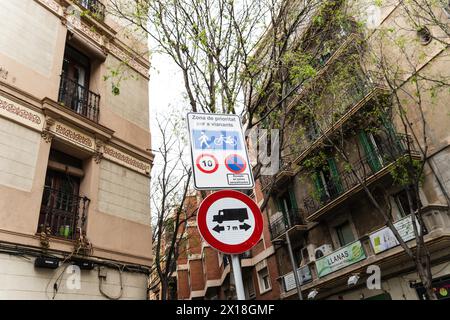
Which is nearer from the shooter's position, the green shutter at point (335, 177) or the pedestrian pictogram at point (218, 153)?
the pedestrian pictogram at point (218, 153)

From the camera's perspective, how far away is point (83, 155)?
354 inches

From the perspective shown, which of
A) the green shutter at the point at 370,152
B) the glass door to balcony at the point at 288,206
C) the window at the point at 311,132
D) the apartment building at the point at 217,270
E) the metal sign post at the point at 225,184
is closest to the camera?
the metal sign post at the point at 225,184

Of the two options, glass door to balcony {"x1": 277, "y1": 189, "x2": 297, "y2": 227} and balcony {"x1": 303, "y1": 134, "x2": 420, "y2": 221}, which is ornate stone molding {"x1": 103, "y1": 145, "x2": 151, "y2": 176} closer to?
balcony {"x1": 303, "y1": 134, "x2": 420, "y2": 221}

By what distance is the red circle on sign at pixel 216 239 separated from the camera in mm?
3016

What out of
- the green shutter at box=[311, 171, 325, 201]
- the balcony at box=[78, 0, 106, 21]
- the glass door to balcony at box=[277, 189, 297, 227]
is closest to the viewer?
the balcony at box=[78, 0, 106, 21]

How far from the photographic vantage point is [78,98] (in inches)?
380

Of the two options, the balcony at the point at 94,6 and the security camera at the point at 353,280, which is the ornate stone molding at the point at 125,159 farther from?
the security camera at the point at 353,280

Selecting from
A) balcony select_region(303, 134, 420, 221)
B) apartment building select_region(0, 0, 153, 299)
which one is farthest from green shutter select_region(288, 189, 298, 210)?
apartment building select_region(0, 0, 153, 299)

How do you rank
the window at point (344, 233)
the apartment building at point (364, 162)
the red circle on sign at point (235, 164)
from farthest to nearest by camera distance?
the window at point (344, 233), the apartment building at point (364, 162), the red circle on sign at point (235, 164)

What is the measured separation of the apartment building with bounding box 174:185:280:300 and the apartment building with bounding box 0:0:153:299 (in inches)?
178

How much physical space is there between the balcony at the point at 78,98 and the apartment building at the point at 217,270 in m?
5.65

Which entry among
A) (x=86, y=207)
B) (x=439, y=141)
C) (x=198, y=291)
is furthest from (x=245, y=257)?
(x=86, y=207)

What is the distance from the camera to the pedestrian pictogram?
340cm

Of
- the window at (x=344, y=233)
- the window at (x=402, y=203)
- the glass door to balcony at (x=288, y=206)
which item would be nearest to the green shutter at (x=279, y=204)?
the glass door to balcony at (x=288, y=206)
